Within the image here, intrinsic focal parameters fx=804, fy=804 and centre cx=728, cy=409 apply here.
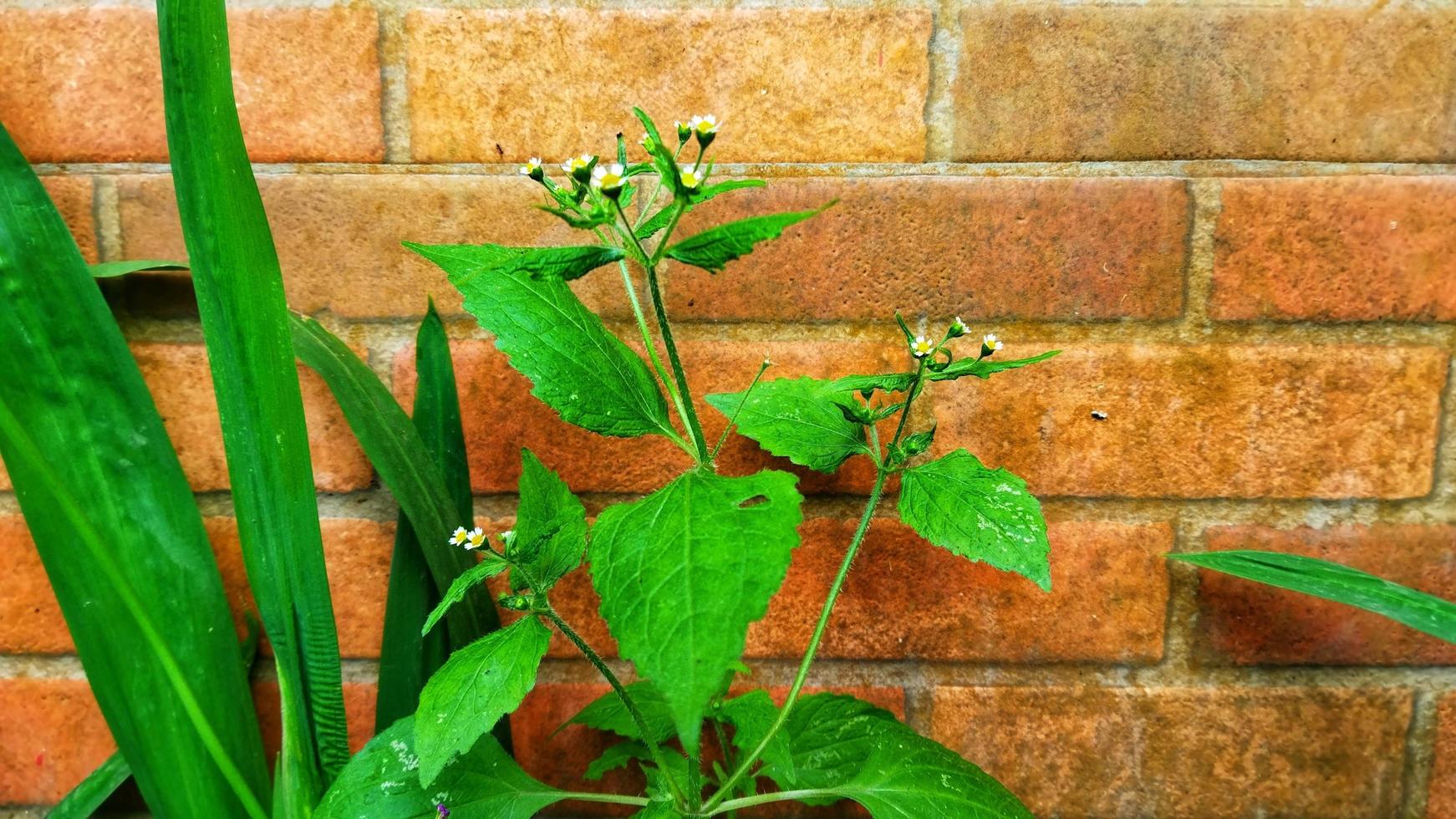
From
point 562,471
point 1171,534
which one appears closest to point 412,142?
point 562,471

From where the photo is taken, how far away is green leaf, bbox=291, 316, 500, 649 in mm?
496

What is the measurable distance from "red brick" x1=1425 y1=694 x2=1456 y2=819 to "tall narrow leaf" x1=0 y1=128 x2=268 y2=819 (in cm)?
84

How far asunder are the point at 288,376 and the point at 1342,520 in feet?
2.39

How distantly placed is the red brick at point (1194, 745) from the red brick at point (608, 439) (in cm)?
21

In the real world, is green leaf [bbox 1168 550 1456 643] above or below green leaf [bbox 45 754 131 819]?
above

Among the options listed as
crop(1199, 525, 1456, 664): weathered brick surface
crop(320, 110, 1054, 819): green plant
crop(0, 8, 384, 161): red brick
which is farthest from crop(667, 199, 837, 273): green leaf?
crop(1199, 525, 1456, 664): weathered brick surface

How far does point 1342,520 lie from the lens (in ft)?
1.94

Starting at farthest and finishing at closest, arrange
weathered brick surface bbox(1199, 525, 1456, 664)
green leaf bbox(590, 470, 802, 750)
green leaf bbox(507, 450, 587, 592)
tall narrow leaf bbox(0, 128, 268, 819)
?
1. weathered brick surface bbox(1199, 525, 1456, 664)
2. tall narrow leaf bbox(0, 128, 268, 819)
3. green leaf bbox(507, 450, 587, 592)
4. green leaf bbox(590, 470, 802, 750)

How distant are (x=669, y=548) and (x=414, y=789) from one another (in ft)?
0.71

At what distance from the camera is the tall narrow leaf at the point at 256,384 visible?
1.42ft

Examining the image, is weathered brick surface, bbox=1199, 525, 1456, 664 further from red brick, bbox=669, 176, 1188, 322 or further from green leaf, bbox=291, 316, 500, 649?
green leaf, bbox=291, 316, 500, 649

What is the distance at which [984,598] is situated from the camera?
0.60 meters

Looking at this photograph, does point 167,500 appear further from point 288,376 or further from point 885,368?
point 885,368

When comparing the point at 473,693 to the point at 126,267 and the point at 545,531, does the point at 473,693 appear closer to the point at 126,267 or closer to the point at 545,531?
the point at 545,531
